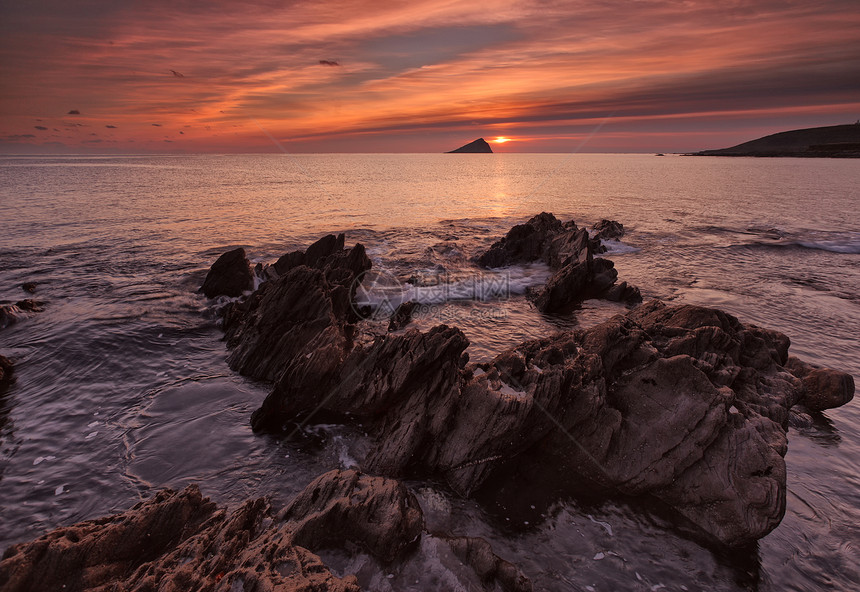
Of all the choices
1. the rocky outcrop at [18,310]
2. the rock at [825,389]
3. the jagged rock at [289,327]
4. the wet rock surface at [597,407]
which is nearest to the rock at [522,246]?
the jagged rock at [289,327]

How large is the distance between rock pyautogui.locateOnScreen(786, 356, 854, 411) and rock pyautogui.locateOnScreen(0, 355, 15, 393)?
2915 cm

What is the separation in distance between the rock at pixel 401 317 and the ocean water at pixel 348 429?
3.21 feet

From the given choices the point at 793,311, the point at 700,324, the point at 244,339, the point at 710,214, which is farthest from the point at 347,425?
the point at 710,214

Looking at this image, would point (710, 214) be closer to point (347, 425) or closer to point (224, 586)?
point (347, 425)

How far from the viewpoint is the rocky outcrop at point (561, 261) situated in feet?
76.6

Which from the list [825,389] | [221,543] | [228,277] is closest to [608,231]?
[825,389]

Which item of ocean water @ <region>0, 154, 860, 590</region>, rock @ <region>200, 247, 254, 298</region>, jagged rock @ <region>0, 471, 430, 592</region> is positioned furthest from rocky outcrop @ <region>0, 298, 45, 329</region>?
jagged rock @ <region>0, 471, 430, 592</region>

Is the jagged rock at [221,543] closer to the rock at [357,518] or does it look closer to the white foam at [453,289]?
the rock at [357,518]

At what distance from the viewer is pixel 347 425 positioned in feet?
42.0

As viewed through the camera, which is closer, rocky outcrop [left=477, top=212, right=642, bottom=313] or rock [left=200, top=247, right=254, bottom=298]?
rocky outcrop [left=477, top=212, right=642, bottom=313]

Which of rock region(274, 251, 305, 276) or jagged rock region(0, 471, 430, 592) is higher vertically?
rock region(274, 251, 305, 276)

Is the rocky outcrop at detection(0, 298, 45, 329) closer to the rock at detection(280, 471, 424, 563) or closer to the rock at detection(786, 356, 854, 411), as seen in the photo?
the rock at detection(280, 471, 424, 563)

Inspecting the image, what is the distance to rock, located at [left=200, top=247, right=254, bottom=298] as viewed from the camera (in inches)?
949

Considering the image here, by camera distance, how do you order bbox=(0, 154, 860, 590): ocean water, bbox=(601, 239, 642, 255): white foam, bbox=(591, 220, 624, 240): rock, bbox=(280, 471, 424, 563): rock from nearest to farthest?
1. bbox=(280, 471, 424, 563): rock
2. bbox=(0, 154, 860, 590): ocean water
3. bbox=(601, 239, 642, 255): white foam
4. bbox=(591, 220, 624, 240): rock
